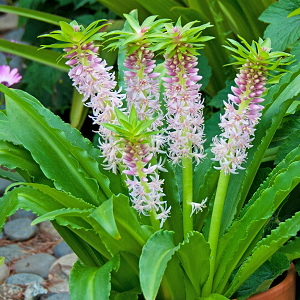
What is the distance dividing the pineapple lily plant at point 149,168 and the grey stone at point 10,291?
0.67m

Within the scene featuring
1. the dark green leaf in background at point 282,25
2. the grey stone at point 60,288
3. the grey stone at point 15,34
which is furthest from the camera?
the grey stone at point 15,34

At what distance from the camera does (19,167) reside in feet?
2.90

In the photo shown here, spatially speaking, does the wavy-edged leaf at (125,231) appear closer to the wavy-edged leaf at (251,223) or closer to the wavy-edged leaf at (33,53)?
the wavy-edged leaf at (251,223)

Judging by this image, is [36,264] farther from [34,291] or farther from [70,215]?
[70,215]

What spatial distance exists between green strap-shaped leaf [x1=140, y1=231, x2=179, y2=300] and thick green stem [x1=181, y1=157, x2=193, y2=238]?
0.14 m

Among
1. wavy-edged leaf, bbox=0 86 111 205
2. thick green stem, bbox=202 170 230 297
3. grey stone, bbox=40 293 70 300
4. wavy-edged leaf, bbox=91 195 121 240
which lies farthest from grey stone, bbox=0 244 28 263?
wavy-edged leaf, bbox=91 195 121 240

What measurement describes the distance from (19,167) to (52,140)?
0.09 metres

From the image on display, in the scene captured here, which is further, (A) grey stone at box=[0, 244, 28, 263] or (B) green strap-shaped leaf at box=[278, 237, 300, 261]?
(A) grey stone at box=[0, 244, 28, 263]

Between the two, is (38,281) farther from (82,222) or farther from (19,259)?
(82,222)

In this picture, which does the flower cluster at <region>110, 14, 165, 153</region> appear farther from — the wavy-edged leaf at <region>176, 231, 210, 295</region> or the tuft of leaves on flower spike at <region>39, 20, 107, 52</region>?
the wavy-edged leaf at <region>176, 231, 210, 295</region>

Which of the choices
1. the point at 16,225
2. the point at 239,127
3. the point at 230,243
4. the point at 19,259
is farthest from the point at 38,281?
the point at 239,127

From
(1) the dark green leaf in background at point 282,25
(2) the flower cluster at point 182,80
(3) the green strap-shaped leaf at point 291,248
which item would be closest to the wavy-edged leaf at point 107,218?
(2) the flower cluster at point 182,80

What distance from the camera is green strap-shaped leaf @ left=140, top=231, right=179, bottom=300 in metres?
0.65

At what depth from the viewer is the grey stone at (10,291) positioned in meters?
1.46
